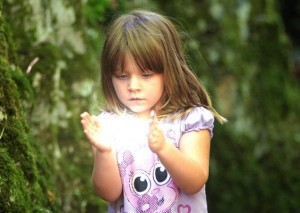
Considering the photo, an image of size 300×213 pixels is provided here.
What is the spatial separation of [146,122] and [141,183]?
33cm

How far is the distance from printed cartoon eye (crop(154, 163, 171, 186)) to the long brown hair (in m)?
0.29

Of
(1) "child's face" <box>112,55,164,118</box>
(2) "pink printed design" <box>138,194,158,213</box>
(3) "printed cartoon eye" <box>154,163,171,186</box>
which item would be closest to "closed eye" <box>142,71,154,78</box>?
(1) "child's face" <box>112,55,164,118</box>

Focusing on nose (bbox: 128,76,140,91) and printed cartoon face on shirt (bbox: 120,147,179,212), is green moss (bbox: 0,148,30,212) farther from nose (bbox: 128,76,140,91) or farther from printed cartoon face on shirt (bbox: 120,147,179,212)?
nose (bbox: 128,76,140,91)

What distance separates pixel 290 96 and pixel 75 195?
5.61m

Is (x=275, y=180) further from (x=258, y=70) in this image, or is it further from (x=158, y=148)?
(x=158, y=148)

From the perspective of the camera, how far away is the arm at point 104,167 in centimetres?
357

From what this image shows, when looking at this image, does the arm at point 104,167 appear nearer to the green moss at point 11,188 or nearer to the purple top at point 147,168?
the purple top at point 147,168

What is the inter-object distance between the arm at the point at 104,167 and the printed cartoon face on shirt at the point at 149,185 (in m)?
0.07

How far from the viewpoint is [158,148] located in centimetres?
344

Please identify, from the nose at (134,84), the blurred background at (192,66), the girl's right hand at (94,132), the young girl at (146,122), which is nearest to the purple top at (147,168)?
the young girl at (146,122)

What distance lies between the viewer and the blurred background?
165 inches

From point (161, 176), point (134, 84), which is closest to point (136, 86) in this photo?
point (134, 84)

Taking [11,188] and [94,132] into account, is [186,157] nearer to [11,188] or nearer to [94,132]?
[94,132]

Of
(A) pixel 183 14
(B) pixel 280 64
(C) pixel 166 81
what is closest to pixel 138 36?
(C) pixel 166 81
